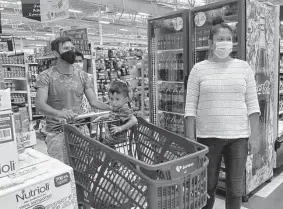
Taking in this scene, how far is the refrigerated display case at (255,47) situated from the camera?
2.96 metres

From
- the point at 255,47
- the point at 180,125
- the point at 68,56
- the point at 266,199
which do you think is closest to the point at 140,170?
the point at 68,56

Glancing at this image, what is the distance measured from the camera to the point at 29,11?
687 cm

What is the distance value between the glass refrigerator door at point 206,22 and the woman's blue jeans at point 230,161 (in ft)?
3.42

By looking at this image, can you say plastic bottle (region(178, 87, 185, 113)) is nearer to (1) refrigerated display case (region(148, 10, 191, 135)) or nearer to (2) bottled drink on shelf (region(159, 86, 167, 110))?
(1) refrigerated display case (region(148, 10, 191, 135))

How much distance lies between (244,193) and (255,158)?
1.50 ft

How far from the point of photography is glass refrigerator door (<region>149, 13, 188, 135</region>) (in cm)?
407

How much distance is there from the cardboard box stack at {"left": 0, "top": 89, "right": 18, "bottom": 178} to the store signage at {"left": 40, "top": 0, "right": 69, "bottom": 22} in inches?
201

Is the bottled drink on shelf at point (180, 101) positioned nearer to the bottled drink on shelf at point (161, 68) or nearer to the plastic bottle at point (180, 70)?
the plastic bottle at point (180, 70)

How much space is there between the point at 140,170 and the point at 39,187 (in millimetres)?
640

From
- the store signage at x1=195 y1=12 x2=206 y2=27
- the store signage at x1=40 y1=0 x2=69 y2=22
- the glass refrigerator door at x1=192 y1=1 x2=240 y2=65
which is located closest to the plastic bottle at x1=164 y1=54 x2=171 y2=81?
the glass refrigerator door at x1=192 y1=1 x2=240 y2=65

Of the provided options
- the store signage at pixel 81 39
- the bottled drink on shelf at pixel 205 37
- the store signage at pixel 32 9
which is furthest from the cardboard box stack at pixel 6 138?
the store signage at pixel 32 9

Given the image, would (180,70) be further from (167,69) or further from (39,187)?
(39,187)

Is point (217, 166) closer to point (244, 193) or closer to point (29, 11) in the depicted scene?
point (244, 193)

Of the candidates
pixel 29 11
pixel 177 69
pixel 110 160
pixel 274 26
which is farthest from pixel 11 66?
pixel 110 160
